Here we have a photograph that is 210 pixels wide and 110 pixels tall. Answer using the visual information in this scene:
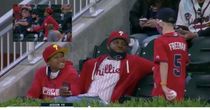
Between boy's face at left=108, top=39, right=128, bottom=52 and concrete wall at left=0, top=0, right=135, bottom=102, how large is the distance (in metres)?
1.32

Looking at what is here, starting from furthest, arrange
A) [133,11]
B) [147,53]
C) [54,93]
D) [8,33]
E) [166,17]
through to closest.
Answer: [133,11], [8,33], [147,53], [54,93], [166,17]

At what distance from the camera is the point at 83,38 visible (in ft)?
36.4

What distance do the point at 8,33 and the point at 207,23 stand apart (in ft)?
8.14

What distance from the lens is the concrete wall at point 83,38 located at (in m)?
10.2

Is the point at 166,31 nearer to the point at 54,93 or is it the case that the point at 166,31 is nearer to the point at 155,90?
the point at 155,90

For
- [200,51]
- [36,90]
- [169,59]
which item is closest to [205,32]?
[200,51]

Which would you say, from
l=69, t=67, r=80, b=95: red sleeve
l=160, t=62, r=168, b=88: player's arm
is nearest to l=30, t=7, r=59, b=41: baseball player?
l=69, t=67, r=80, b=95: red sleeve

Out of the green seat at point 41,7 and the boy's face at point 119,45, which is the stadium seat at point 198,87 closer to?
the boy's face at point 119,45

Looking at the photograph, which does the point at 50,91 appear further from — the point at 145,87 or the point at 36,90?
the point at 145,87

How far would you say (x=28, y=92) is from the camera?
9555 millimetres

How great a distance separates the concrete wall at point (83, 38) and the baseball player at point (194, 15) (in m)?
1.37

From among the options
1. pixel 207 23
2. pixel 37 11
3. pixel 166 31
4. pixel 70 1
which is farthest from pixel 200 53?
pixel 70 1

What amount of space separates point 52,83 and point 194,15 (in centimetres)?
205

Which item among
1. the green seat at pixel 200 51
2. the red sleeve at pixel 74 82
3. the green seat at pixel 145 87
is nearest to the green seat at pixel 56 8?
the red sleeve at pixel 74 82
